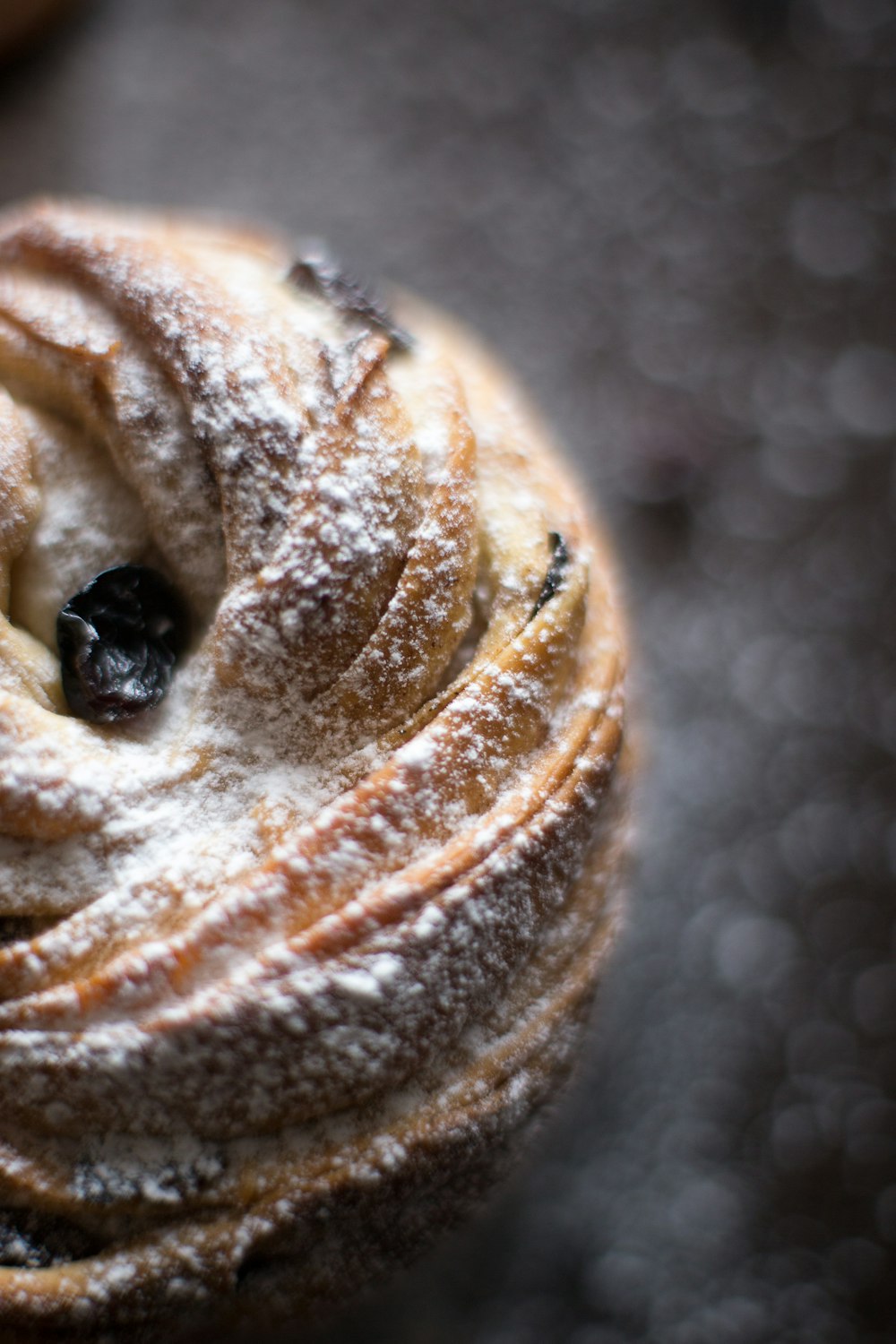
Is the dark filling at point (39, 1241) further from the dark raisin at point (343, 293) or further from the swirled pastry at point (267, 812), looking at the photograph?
the dark raisin at point (343, 293)

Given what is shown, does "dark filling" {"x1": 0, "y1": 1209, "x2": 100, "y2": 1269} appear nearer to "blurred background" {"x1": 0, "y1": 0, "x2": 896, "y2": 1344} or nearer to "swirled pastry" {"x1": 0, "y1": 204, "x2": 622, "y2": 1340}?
"swirled pastry" {"x1": 0, "y1": 204, "x2": 622, "y2": 1340}

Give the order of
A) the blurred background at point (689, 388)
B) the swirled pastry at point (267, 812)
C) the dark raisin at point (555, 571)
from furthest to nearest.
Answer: the blurred background at point (689, 388), the dark raisin at point (555, 571), the swirled pastry at point (267, 812)

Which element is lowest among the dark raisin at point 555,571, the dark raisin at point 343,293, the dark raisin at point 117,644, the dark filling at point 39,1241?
the dark filling at point 39,1241

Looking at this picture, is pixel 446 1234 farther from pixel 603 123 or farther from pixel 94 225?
pixel 603 123

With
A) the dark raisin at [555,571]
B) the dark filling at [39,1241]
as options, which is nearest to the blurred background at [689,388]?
the dark raisin at [555,571]

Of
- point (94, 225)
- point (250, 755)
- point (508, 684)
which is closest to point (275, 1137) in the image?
point (250, 755)

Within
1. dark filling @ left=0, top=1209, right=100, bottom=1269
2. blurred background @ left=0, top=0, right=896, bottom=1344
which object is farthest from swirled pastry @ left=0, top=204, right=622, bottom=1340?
blurred background @ left=0, top=0, right=896, bottom=1344
